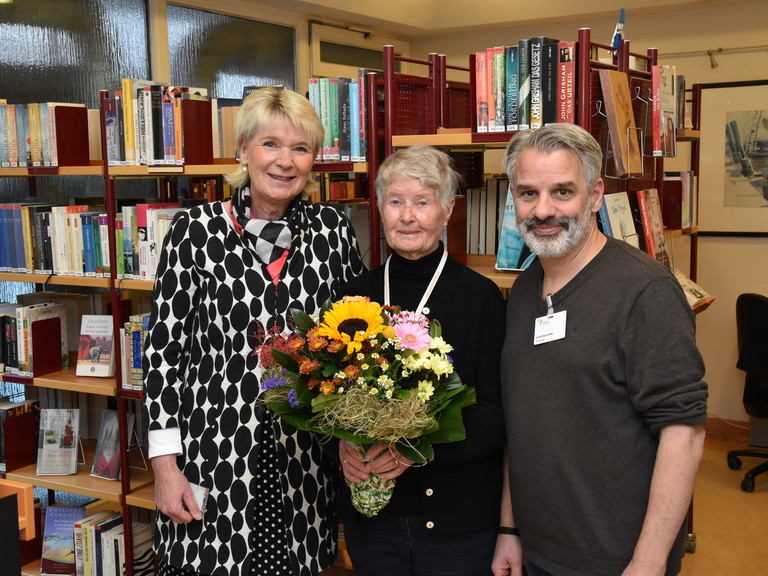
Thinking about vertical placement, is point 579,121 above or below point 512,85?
below

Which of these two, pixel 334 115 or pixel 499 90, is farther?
pixel 334 115

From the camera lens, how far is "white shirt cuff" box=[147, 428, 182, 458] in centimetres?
219

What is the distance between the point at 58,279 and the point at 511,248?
208 centimetres

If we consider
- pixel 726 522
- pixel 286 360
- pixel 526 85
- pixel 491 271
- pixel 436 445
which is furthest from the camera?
pixel 726 522

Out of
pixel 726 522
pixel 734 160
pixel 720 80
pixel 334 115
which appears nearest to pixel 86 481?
pixel 334 115

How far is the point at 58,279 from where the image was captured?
339 cm

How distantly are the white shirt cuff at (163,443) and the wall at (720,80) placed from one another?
16.7 ft

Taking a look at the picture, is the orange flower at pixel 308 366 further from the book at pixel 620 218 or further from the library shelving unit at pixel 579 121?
the book at pixel 620 218

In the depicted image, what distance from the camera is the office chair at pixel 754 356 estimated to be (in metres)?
4.84

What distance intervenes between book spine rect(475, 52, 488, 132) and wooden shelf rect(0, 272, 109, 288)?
178cm

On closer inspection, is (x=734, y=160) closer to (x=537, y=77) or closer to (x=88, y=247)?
(x=537, y=77)

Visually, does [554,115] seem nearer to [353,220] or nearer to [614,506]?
[353,220]

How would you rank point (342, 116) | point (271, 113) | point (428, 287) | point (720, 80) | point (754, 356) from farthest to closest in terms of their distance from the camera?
1. point (720, 80)
2. point (754, 356)
3. point (342, 116)
4. point (271, 113)
5. point (428, 287)

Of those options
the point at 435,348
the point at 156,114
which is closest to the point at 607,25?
the point at 156,114
